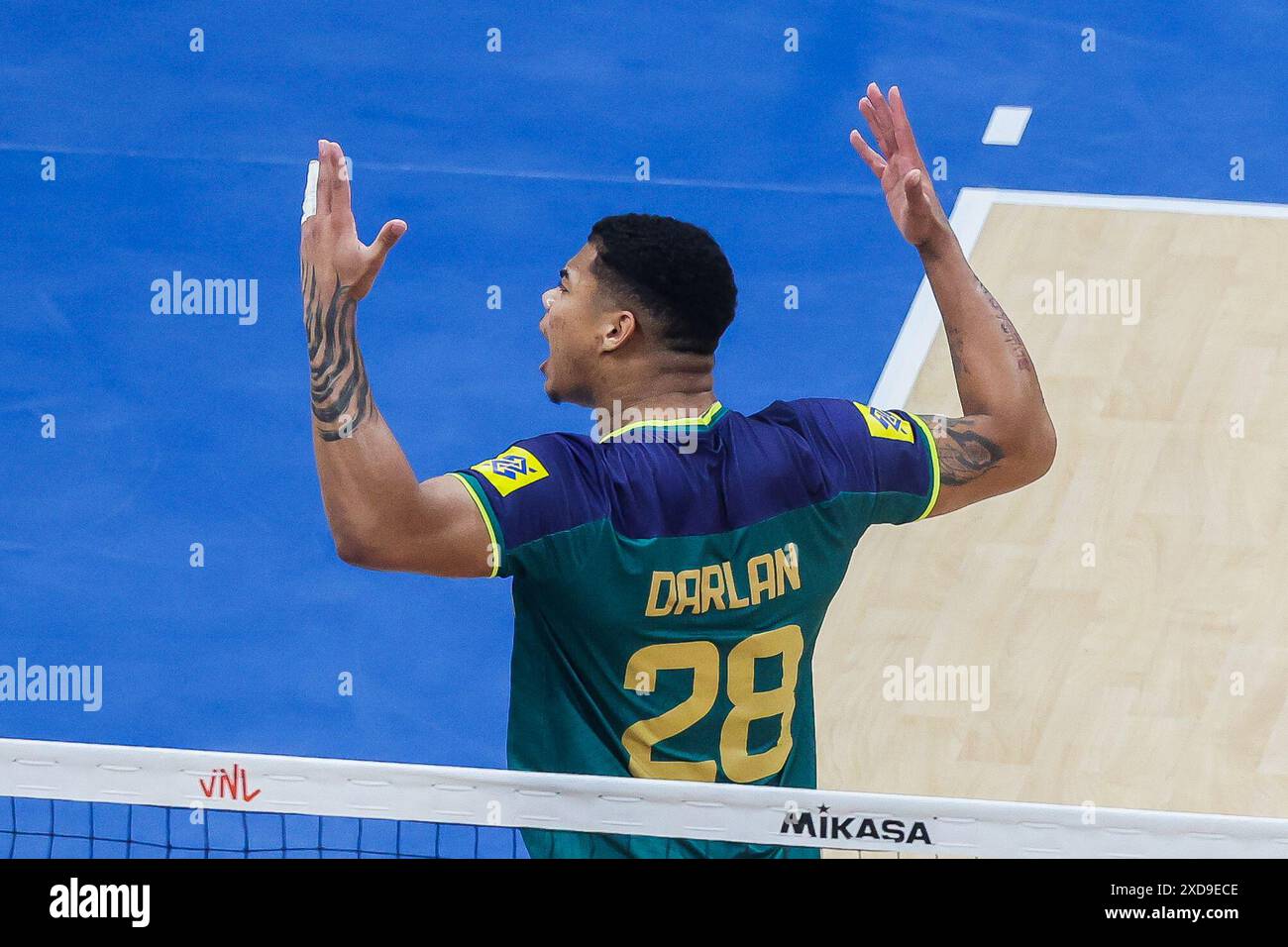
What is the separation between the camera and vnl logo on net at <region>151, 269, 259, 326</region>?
10023 mm

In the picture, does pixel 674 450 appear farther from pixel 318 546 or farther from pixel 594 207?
pixel 594 207

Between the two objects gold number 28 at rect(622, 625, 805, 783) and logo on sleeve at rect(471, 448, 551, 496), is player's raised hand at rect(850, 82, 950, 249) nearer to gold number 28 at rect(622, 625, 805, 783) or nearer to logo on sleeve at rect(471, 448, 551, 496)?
gold number 28 at rect(622, 625, 805, 783)

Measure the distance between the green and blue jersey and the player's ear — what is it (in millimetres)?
226

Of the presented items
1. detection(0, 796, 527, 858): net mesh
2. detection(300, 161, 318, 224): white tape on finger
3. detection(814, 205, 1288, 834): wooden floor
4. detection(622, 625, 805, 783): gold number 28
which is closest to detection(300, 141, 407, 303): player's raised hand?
detection(300, 161, 318, 224): white tape on finger

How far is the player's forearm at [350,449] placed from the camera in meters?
3.57

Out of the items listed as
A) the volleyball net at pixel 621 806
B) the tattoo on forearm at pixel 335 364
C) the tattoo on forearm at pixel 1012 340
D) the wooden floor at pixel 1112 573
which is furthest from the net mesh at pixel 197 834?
the tattoo on forearm at pixel 335 364

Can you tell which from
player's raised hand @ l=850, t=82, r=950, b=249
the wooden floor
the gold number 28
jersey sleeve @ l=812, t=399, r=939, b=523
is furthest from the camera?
the wooden floor

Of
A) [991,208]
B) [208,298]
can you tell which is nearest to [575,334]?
[208,298]

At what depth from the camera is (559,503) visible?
3.90 m

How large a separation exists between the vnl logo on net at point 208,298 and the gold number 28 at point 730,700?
6327mm

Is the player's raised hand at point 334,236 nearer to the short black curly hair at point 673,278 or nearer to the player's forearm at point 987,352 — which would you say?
the short black curly hair at point 673,278

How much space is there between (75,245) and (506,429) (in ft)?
9.02

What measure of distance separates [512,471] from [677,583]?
44 cm
